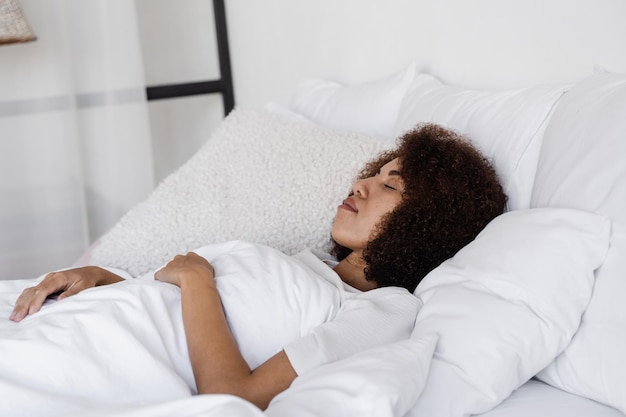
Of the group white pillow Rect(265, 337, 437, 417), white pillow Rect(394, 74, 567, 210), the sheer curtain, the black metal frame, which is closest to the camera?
white pillow Rect(265, 337, 437, 417)

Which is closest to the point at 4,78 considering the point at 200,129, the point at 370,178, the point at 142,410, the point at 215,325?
the point at 200,129

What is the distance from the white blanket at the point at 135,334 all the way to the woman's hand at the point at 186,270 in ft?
0.08

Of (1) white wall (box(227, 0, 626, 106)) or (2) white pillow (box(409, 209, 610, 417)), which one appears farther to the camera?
(1) white wall (box(227, 0, 626, 106))

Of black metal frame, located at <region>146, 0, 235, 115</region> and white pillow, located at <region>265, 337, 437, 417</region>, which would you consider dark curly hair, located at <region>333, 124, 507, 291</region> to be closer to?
white pillow, located at <region>265, 337, 437, 417</region>

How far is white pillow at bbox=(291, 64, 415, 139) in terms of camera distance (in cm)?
200

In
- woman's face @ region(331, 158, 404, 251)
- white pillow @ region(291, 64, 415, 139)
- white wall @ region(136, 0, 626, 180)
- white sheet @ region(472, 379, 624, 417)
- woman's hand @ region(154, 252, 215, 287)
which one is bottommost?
white sheet @ region(472, 379, 624, 417)

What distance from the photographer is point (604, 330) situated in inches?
45.1

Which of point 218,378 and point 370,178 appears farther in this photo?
point 370,178

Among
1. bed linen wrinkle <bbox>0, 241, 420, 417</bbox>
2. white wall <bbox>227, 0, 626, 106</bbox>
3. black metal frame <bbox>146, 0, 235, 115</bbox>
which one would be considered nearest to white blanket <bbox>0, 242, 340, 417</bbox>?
bed linen wrinkle <bbox>0, 241, 420, 417</bbox>

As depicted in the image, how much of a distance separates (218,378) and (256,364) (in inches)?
5.1

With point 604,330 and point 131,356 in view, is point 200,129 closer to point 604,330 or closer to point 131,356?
point 131,356

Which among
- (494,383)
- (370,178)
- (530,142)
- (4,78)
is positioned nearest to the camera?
(494,383)

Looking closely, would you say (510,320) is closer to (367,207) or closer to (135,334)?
(367,207)

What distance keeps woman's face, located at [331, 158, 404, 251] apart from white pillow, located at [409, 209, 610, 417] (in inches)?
11.1
